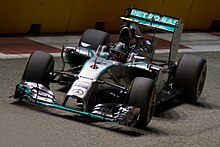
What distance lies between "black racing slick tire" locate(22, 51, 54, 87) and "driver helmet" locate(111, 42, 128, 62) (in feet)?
2.82

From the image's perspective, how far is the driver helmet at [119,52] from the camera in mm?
9328

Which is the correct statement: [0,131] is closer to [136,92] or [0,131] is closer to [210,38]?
[136,92]

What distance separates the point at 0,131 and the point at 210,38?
9.90 m

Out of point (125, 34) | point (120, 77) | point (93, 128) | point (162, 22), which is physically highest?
point (162, 22)

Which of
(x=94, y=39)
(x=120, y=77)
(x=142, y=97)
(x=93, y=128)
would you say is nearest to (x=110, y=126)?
(x=93, y=128)

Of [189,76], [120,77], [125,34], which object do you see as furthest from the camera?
[189,76]

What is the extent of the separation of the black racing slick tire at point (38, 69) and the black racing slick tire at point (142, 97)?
1.20 meters

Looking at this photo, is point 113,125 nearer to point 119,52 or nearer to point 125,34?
point 119,52

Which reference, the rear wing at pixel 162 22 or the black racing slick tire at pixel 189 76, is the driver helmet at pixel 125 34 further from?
the black racing slick tire at pixel 189 76

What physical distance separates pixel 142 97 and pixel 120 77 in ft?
2.85

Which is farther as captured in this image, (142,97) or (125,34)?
(125,34)

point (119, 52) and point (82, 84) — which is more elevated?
point (119, 52)

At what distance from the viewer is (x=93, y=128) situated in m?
8.16

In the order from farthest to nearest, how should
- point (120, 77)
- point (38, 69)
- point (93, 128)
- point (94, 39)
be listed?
point (94, 39), point (120, 77), point (38, 69), point (93, 128)
